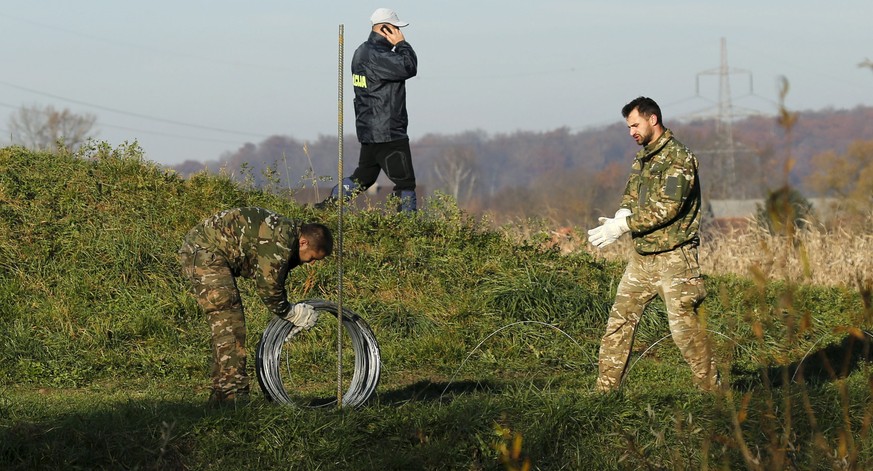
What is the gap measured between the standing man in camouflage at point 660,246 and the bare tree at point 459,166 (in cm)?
13765

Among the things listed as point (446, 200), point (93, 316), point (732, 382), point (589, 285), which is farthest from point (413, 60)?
point (732, 382)

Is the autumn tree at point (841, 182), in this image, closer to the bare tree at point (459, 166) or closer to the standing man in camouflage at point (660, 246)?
the standing man in camouflage at point (660, 246)

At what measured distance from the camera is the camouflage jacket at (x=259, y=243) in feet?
23.3

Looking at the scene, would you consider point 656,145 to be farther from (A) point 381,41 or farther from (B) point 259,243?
(A) point 381,41

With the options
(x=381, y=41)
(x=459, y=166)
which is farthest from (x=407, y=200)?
(x=459, y=166)

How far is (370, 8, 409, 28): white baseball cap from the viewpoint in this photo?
13.0m

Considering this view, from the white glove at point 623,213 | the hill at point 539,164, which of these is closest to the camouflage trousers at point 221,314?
the white glove at point 623,213

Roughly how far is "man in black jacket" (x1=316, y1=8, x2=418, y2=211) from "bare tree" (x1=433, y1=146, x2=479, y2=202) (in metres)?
132

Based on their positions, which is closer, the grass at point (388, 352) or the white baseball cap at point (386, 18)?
the grass at point (388, 352)

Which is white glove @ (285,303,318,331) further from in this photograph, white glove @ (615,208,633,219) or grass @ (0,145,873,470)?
white glove @ (615,208,633,219)

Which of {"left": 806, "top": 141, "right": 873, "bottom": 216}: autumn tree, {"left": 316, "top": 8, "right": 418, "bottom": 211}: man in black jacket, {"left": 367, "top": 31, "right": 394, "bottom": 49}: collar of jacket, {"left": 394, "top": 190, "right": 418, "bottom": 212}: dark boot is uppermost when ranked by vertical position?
{"left": 367, "top": 31, "right": 394, "bottom": 49}: collar of jacket

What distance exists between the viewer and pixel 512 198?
11219 cm

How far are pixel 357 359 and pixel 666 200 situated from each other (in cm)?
240

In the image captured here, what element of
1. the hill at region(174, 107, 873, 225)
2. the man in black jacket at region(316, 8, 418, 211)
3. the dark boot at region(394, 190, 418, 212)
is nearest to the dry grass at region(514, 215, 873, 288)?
the dark boot at region(394, 190, 418, 212)
